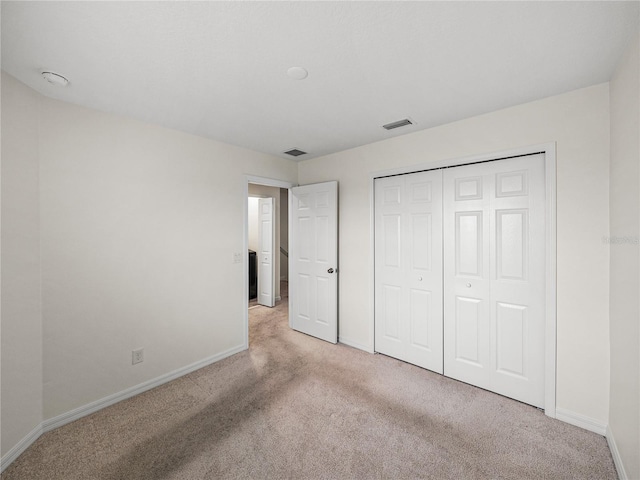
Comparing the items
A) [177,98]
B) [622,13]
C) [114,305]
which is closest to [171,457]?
[114,305]

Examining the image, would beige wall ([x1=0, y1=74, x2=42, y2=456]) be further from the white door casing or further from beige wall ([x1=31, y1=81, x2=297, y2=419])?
the white door casing

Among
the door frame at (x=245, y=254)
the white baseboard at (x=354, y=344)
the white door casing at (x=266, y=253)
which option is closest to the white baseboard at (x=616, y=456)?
Result: the white baseboard at (x=354, y=344)

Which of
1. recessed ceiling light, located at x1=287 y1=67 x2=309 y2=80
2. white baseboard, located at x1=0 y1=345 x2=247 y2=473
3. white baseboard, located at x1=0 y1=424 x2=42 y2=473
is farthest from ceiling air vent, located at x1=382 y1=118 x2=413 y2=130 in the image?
white baseboard, located at x1=0 y1=424 x2=42 y2=473

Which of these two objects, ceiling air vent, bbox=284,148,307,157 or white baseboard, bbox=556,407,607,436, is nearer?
white baseboard, bbox=556,407,607,436

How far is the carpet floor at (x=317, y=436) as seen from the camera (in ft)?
5.37

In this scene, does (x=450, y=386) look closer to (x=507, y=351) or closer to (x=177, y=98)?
(x=507, y=351)

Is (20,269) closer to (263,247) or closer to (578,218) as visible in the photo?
(263,247)

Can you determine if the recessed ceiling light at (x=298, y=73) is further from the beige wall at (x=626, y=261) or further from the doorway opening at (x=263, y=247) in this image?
the doorway opening at (x=263, y=247)

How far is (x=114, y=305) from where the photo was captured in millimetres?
2316

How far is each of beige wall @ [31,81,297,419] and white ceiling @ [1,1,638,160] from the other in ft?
1.14

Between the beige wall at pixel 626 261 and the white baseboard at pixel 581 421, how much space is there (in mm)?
119

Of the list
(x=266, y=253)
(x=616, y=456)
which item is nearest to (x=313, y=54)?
(x=616, y=456)

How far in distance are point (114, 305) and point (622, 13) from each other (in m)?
3.66

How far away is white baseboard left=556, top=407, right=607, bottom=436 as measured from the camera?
6.25 ft
